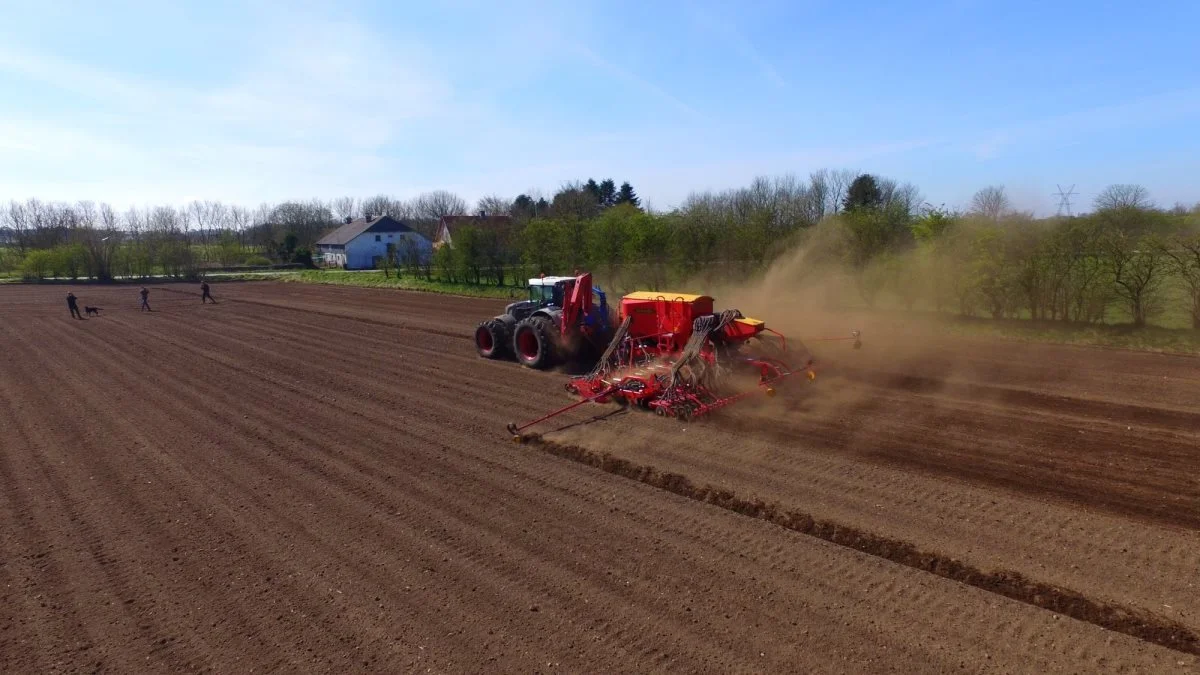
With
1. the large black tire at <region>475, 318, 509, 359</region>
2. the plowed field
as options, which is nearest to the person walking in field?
the plowed field

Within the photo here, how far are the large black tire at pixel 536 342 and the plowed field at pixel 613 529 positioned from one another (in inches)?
54.8

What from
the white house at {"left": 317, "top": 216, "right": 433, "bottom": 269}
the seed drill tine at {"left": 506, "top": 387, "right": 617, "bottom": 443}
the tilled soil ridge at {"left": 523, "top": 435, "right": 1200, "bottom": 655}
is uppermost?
the white house at {"left": 317, "top": 216, "right": 433, "bottom": 269}

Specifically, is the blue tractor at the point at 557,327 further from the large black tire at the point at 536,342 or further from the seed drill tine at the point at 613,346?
the seed drill tine at the point at 613,346

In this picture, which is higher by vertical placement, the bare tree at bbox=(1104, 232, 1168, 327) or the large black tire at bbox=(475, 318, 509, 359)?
the bare tree at bbox=(1104, 232, 1168, 327)

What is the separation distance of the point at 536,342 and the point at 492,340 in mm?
1640

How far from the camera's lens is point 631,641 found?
205 inches

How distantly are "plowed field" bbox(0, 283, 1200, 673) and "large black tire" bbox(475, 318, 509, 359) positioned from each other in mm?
2679

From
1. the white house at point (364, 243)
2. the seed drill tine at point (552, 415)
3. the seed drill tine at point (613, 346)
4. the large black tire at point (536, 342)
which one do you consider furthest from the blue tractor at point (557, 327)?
the white house at point (364, 243)

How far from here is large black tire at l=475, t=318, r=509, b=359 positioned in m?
15.8

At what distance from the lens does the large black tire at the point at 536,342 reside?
563 inches

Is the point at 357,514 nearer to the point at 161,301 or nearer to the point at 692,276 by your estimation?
the point at 692,276

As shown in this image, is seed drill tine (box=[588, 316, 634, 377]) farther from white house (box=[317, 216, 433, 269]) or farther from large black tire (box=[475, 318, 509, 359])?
white house (box=[317, 216, 433, 269])

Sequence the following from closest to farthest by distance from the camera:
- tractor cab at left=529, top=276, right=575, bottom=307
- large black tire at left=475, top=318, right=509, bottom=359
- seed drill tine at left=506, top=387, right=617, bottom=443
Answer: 1. seed drill tine at left=506, top=387, right=617, bottom=443
2. tractor cab at left=529, top=276, right=575, bottom=307
3. large black tire at left=475, top=318, right=509, bottom=359

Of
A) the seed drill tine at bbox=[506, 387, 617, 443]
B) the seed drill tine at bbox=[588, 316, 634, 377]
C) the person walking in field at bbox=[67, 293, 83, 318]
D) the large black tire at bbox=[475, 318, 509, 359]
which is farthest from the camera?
the person walking in field at bbox=[67, 293, 83, 318]
